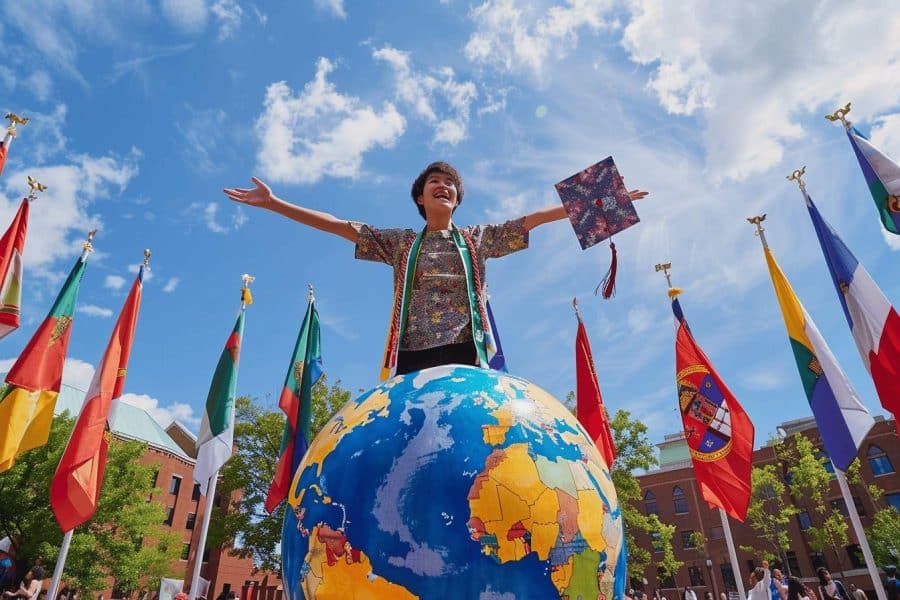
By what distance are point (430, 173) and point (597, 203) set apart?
116 cm

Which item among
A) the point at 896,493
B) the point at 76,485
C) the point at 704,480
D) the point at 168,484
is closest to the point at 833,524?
the point at 896,493

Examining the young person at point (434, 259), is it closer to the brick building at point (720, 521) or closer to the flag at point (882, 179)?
the flag at point (882, 179)

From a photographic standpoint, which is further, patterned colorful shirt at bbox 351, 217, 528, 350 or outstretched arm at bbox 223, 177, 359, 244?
outstretched arm at bbox 223, 177, 359, 244

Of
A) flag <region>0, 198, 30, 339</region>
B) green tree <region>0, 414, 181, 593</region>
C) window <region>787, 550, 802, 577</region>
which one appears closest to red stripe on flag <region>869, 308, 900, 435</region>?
flag <region>0, 198, 30, 339</region>

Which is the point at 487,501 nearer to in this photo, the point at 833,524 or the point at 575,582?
the point at 575,582

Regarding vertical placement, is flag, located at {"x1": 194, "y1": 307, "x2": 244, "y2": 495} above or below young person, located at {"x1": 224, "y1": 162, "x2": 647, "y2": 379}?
above

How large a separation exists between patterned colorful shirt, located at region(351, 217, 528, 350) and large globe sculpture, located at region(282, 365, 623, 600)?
0.72m

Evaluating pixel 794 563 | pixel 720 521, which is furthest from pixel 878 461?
pixel 720 521

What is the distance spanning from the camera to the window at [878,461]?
39312 millimetres

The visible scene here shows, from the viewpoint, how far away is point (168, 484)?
39312mm

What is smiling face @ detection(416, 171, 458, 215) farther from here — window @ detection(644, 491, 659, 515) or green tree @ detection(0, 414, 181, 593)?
window @ detection(644, 491, 659, 515)

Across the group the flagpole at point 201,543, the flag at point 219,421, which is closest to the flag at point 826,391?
the flagpole at point 201,543

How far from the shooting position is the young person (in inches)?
115

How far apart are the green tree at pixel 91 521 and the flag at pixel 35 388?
17.0 metres
